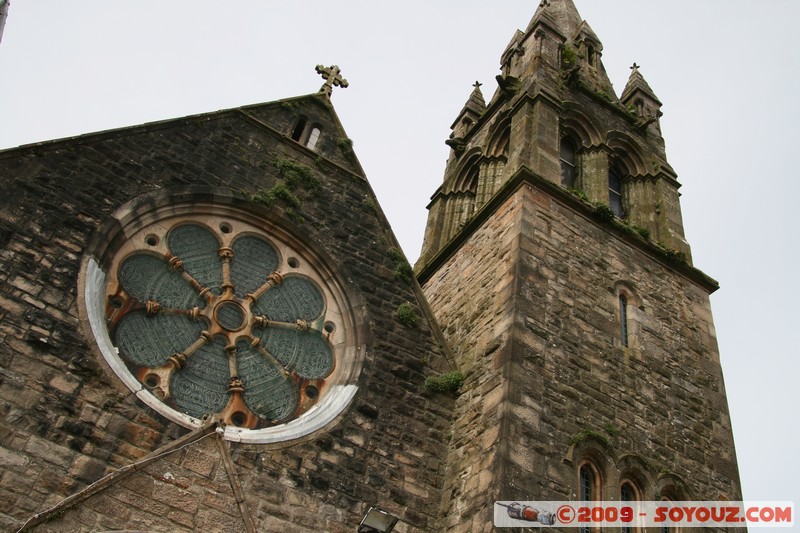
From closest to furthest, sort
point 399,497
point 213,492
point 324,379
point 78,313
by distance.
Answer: point 213,492 → point 78,313 → point 399,497 → point 324,379

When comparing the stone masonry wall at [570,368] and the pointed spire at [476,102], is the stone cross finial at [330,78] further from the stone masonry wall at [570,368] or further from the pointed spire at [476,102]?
the pointed spire at [476,102]

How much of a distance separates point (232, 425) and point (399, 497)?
6.20 ft

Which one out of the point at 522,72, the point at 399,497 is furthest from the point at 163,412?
the point at 522,72

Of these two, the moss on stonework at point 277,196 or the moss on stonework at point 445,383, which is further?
the moss on stonework at point 277,196

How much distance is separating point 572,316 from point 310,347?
3.31 metres

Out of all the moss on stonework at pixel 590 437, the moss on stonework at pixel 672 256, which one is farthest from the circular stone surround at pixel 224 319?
the moss on stonework at pixel 672 256

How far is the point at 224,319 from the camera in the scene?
9.27 meters

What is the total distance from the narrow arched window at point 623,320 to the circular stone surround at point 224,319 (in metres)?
3.54

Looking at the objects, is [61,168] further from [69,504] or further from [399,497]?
[399,497]

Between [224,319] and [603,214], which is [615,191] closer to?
[603,214]

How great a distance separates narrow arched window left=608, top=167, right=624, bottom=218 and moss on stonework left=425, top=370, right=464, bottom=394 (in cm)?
600

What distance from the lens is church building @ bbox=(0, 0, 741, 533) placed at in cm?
750

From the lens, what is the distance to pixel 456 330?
1123cm

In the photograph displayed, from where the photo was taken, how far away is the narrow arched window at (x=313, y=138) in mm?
11758
